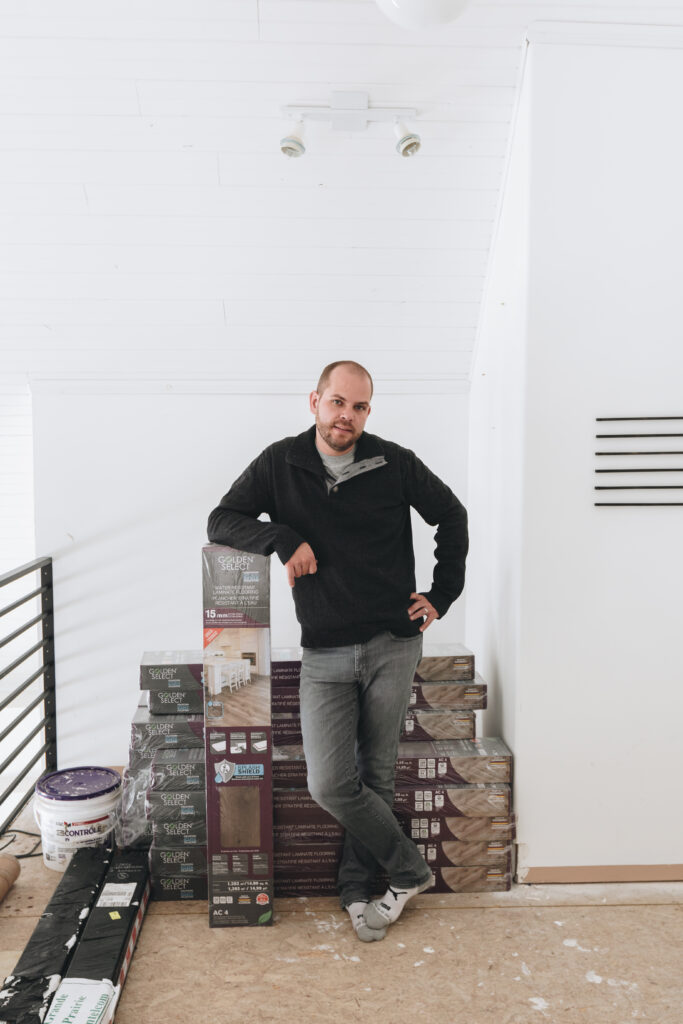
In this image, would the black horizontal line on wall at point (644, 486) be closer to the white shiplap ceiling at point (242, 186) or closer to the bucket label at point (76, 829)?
the white shiplap ceiling at point (242, 186)

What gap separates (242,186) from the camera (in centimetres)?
233

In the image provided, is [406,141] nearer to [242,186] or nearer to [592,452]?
[242,186]

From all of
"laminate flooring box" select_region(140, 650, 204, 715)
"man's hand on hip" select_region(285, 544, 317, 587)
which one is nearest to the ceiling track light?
"man's hand on hip" select_region(285, 544, 317, 587)

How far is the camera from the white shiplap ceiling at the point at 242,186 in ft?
6.64

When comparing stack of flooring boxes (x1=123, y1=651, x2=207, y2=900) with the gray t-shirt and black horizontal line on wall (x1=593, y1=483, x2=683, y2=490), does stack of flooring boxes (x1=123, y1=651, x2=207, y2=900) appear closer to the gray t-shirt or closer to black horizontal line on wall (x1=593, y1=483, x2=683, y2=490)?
the gray t-shirt

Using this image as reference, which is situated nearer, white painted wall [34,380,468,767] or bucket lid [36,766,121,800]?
bucket lid [36,766,121,800]

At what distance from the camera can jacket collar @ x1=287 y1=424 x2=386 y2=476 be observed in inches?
79.0

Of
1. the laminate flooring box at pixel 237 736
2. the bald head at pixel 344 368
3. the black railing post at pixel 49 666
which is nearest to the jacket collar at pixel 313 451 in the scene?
the bald head at pixel 344 368

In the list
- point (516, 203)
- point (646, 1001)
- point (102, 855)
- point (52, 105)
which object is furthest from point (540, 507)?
point (52, 105)

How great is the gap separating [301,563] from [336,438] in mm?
340

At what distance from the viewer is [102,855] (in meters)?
2.21

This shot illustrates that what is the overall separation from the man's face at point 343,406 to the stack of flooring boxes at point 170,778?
0.86 metres

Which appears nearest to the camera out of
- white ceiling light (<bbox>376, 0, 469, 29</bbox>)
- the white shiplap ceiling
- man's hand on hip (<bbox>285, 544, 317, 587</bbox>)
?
white ceiling light (<bbox>376, 0, 469, 29</bbox>)

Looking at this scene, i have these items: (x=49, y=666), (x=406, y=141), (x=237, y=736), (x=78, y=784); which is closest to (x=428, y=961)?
(x=237, y=736)
